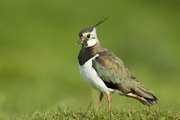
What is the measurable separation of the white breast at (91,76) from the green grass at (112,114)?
28 centimetres

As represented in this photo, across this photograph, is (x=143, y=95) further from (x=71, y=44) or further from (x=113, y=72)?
(x=71, y=44)

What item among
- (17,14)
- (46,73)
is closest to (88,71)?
(46,73)

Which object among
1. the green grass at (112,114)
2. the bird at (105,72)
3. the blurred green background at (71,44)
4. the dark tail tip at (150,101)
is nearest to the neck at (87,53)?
the bird at (105,72)

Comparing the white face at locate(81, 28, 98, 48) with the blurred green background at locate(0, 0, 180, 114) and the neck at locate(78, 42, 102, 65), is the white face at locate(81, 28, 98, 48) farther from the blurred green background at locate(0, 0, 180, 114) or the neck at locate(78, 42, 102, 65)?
the blurred green background at locate(0, 0, 180, 114)

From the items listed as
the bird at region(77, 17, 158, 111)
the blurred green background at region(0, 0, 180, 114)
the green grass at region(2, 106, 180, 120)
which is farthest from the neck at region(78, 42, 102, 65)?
the blurred green background at region(0, 0, 180, 114)

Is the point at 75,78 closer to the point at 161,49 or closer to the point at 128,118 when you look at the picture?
the point at 161,49

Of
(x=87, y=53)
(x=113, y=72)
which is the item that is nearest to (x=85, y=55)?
(x=87, y=53)

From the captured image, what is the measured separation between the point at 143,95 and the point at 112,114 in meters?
0.83

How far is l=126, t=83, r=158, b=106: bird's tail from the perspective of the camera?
11547 millimetres

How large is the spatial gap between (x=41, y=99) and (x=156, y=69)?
6160mm

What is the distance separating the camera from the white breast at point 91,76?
Result: 36.7 feet

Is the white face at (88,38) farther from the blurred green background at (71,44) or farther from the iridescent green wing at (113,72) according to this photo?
the blurred green background at (71,44)

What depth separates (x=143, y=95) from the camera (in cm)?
1154

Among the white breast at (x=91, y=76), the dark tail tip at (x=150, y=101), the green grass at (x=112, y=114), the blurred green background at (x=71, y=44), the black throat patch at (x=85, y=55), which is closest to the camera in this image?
the green grass at (x=112, y=114)
